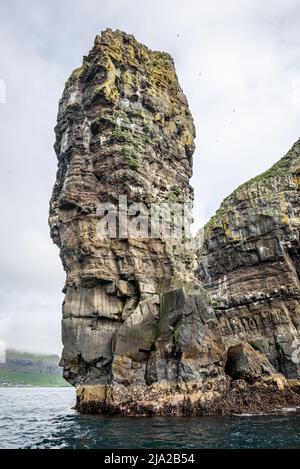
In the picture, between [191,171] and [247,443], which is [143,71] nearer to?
[191,171]

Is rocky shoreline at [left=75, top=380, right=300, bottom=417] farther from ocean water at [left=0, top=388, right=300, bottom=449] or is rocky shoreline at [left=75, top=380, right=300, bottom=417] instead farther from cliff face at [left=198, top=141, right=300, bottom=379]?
cliff face at [left=198, top=141, right=300, bottom=379]

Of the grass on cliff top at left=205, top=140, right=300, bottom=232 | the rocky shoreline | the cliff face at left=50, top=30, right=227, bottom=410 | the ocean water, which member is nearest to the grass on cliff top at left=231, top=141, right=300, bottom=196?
the grass on cliff top at left=205, top=140, right=300, bottom=232

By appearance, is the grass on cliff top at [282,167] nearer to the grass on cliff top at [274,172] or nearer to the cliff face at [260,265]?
the grass on cliff top at [274,172]

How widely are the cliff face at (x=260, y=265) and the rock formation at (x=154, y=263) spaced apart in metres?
0.17

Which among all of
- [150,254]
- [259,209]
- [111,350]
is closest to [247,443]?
[111,350]

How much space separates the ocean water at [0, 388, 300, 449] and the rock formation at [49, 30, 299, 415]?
369cm

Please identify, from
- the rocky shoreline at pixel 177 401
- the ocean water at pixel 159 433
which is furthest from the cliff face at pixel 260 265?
the ocean water at pixel 159 433

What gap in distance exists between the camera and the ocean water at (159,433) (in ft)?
64.5

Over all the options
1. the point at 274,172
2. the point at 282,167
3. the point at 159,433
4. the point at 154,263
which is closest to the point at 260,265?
the point at 274,172

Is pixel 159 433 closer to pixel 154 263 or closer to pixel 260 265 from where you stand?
pixel 154 263

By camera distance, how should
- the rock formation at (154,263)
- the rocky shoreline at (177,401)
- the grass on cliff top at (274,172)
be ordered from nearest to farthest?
1. the rocky shoreline at (177,401)
2. the rock formation at (154,263)
3. the grass on cliff top at (274,172)

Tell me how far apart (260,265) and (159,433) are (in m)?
33.6

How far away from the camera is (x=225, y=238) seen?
184ft

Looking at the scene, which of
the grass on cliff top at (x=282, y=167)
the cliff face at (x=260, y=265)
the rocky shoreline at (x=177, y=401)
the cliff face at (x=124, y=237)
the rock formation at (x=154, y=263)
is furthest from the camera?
the grass on cliff top at (x=282, y=167)
